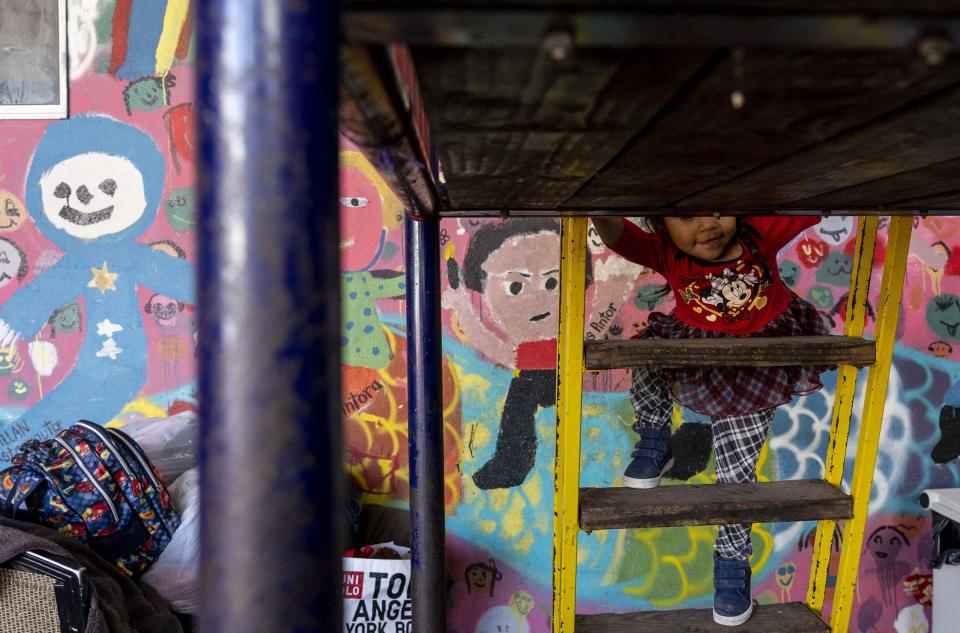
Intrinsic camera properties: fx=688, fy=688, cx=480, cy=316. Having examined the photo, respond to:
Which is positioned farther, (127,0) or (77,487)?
(127,0)

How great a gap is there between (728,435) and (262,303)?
5.04ft

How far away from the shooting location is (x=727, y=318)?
153 cm

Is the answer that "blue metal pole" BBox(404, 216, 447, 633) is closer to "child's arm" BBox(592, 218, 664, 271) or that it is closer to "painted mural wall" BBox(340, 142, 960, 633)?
"child's arm" BBox(592, 218, 664, 271)

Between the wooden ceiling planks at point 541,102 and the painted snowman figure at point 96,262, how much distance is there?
1.72m

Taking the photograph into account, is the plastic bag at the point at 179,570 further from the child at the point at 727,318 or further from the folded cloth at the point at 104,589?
the child at the point at 727,318

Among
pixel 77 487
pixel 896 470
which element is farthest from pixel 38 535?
pixel 896 470

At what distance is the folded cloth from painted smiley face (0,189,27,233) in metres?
1.03

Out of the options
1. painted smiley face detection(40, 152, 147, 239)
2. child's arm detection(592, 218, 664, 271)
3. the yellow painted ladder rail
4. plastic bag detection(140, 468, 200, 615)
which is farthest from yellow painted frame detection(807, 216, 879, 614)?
painted smiley face detection(40, 152, 147, 239)

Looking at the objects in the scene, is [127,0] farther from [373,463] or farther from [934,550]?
[934,550]

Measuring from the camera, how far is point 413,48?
16.8 inches

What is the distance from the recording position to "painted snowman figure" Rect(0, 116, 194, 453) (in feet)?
7.08

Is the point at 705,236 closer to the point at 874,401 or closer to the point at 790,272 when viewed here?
the point at 874,401

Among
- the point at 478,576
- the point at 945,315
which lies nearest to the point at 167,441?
the point at 478,576

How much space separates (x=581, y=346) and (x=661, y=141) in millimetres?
649
